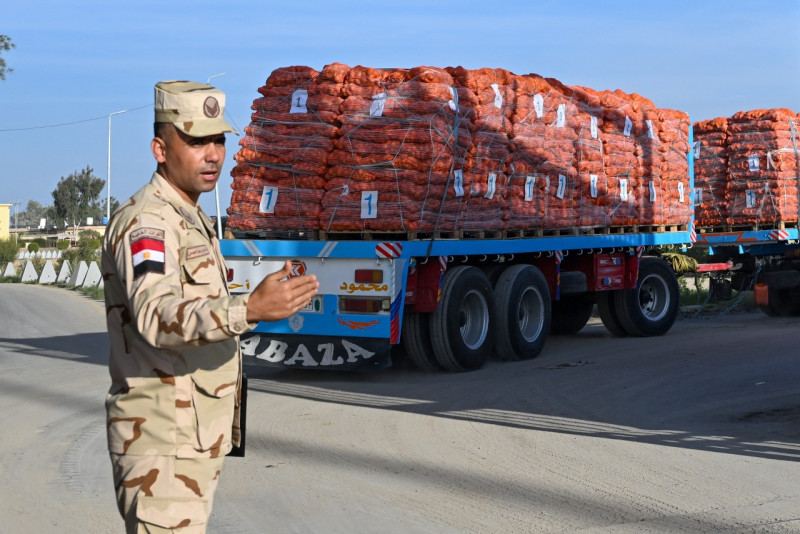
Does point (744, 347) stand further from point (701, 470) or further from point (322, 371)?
point (701, 470)

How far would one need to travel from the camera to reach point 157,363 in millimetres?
3180

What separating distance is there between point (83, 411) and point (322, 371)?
357cm

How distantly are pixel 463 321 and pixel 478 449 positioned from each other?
463 centimetres

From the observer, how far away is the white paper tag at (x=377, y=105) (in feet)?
38.8

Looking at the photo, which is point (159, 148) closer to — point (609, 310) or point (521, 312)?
point (521, 312)

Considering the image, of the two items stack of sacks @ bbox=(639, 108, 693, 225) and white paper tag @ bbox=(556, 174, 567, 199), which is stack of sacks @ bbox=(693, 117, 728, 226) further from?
white paper tag @ bbox=(556, 174, 567, 199)

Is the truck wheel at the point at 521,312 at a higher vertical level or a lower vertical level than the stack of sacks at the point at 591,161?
lower

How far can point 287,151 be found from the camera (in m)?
12.2

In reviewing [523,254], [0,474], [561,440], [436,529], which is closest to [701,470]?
[561,440]

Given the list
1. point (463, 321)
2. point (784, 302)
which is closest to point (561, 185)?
point (463, 321)

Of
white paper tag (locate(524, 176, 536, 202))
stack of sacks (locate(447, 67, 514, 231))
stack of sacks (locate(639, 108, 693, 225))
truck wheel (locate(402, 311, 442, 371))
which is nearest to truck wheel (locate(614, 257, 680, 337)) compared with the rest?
stack of sacks (locate(639, 108, 693, 225))

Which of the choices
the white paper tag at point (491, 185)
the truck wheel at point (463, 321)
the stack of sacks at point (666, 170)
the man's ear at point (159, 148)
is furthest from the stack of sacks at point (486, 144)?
the man's ear at point (159, 148)

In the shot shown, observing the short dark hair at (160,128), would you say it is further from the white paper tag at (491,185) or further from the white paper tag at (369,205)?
the white paper tag at (491,185)

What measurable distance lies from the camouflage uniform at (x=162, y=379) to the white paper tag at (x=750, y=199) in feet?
55.8
